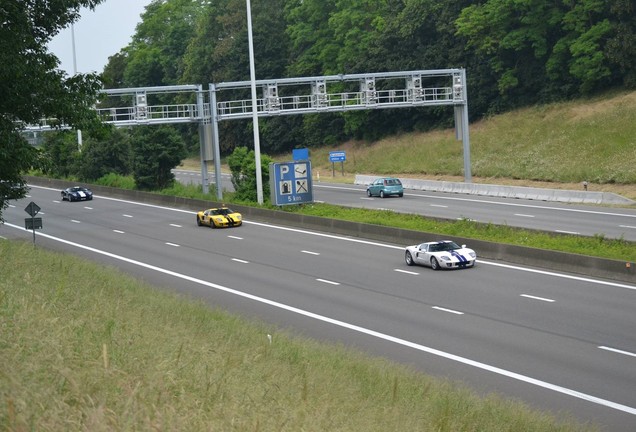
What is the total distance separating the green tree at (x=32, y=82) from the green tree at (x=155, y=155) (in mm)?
44081

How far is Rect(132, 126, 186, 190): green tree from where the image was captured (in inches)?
2815

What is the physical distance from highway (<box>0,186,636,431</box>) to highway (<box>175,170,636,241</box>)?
8.01m

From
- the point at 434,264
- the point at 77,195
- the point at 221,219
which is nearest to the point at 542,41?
the point at 77,195

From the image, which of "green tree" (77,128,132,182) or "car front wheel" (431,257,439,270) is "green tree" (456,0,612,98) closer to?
"green tree" (77,128,132,182)

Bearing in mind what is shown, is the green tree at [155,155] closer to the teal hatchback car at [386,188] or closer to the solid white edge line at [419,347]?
the teal hatchback car at [386,188]

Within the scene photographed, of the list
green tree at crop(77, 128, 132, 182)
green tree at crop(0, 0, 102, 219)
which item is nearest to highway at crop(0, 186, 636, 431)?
green tree at crop(0, 0, 102, 219)

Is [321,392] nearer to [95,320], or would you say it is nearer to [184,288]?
[95,320]

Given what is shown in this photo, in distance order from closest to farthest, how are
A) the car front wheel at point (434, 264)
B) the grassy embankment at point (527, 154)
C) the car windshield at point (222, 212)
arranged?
1. the car front wheel at point (434, 264)
2. the car windshield at point (222, 212)
3. the grassy embankment at point (527, 154)

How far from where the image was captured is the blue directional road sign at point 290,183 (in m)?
53.2

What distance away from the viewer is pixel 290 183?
176 feet

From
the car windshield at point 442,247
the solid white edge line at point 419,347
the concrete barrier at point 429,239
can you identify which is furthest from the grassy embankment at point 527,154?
the solid white edge line at point 419,347

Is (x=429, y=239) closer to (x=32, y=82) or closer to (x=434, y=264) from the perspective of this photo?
(x=434, y=264)

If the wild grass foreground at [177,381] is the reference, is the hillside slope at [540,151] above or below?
above

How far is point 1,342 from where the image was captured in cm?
1027
